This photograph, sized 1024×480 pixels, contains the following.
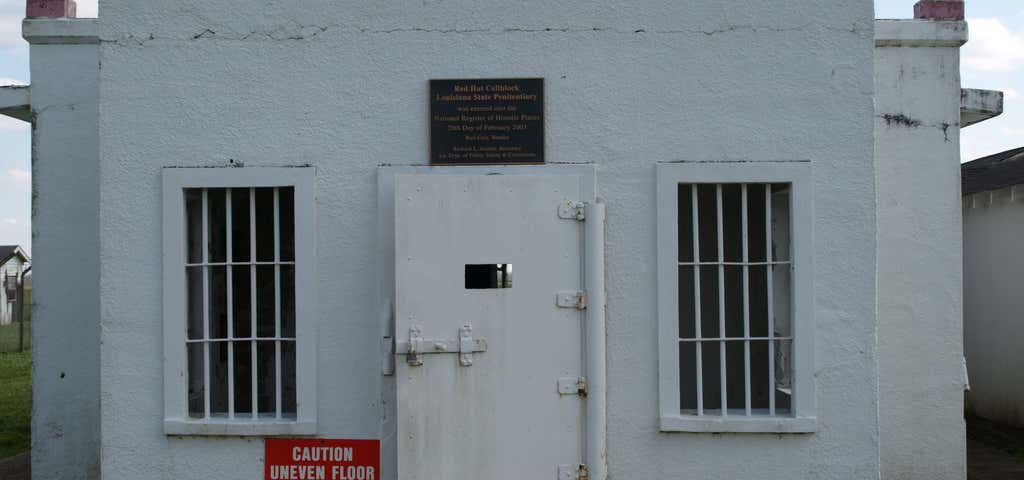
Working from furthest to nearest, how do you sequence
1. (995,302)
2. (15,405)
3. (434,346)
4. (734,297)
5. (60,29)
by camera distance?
(15,405)
(995,302)
(60,29)
(734,297)
(434,346)

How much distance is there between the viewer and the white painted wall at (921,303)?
7398 mm

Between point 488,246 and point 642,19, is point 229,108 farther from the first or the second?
point 642,19

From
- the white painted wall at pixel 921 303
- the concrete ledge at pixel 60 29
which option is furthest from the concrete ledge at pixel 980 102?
the concrete ledge at pixel 60 29

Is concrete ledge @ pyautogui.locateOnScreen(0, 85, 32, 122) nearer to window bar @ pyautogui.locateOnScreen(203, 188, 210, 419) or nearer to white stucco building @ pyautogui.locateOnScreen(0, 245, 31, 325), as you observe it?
window bar @ pyautogui.locateOnScreen(203, 188, 210, 419)

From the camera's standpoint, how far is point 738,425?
5.61 meters

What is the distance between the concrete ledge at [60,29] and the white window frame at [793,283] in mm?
4625

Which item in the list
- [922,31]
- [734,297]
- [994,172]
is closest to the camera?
[734,297]

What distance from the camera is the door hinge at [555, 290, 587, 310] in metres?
5.46

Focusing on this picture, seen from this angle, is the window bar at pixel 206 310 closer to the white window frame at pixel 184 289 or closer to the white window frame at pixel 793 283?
the white window frame at pixel 184 289

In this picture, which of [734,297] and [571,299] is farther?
[734,297]

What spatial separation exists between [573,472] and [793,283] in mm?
1715

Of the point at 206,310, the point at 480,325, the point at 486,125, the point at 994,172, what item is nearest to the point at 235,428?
the point at 206,310

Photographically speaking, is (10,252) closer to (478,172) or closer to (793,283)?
(478,172)

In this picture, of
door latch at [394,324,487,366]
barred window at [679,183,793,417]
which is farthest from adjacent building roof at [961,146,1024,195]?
door latch at [394,324,487,366]
